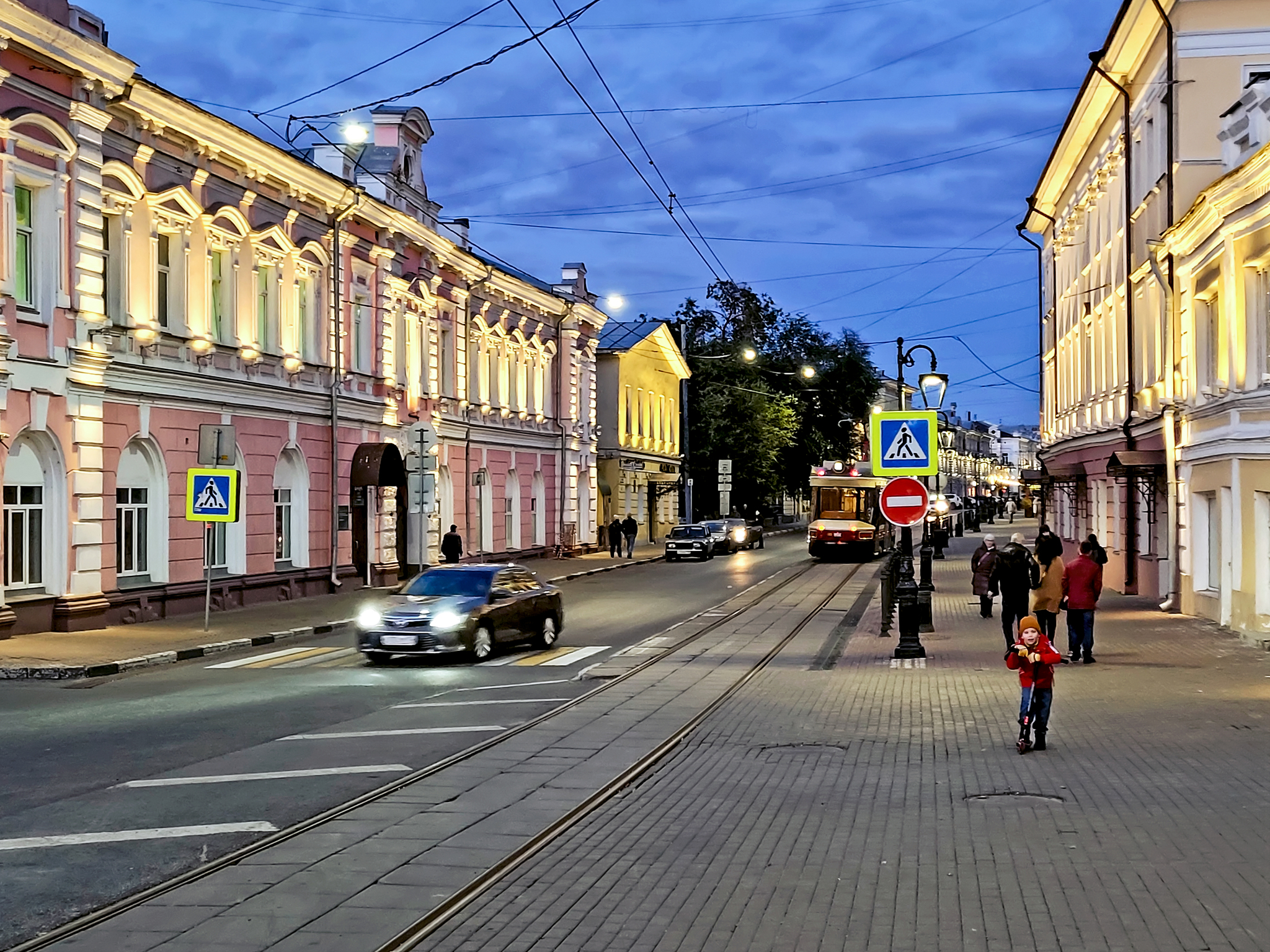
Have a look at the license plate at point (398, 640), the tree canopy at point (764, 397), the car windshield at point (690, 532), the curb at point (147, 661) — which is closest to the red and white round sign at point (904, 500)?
the license plate at point (398, 640)

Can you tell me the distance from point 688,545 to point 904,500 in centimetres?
3164

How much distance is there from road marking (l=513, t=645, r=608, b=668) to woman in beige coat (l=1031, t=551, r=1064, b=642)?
6278 millimetres

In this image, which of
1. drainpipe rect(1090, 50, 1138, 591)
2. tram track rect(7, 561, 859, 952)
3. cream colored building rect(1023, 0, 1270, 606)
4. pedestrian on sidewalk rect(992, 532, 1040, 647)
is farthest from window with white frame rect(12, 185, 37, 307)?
drainpipe rect(1090, 50, 1138, 591)

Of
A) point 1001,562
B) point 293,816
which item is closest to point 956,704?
point 1001,562

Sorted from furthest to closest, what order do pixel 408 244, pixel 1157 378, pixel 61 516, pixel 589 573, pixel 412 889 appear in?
pixel 589 573, pixel 408 244, pixel 1157 378, pixel 61 516, pixel 412 889

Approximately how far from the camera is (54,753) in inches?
466

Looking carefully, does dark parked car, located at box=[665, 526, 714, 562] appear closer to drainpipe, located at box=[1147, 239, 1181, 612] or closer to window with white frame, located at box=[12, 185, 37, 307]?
drainpipe, located at box=[1147, 239, 1181, 612]

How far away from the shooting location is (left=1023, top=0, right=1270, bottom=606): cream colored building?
2314 cm

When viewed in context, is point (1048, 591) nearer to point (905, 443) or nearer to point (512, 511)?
point (905, 443)

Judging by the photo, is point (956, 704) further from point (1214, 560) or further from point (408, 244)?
point (408, 244)

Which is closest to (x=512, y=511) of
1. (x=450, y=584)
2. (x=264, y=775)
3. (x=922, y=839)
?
(x=450, y=584)

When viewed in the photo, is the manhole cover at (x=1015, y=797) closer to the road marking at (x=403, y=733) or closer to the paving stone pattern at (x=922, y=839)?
the paving stone pattern at (x=922, y=839)

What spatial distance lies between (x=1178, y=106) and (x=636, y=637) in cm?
1342

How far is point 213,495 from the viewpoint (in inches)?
906
